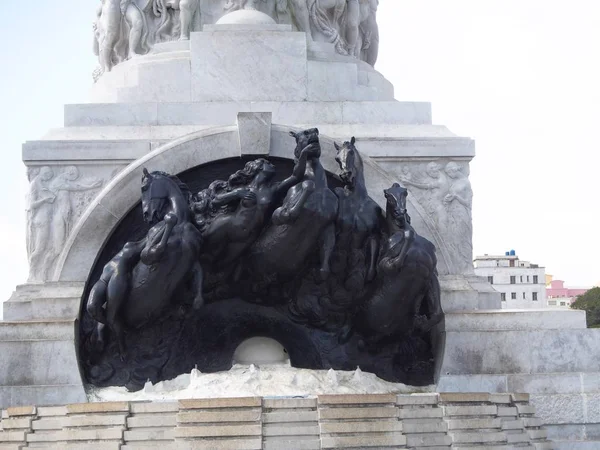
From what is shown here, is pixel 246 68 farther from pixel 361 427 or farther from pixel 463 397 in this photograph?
pixel 361 427

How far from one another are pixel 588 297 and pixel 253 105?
5240 centimetres

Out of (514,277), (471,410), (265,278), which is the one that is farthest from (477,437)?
(514,277)

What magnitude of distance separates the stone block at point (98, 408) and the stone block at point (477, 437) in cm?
409

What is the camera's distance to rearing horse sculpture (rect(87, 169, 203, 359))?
14.9 m

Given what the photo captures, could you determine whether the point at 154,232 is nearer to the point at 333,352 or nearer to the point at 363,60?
the point at 333,352

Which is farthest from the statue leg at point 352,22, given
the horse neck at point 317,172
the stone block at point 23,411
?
the stone block at point 23,411

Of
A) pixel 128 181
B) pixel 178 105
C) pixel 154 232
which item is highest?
pixel 178 105

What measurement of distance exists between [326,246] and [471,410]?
307 cm

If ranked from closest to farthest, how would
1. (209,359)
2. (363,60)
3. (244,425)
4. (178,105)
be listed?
(244,425) < (209,359) < (178,105) < (363,60)

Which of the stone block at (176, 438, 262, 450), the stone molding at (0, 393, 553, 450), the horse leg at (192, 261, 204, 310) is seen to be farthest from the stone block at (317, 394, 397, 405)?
the horse leg at (192, 261, 204, 310)

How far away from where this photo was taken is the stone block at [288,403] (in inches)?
509

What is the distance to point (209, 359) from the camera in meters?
16.0

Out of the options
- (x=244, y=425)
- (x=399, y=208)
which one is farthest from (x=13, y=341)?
(x=399, y=208)

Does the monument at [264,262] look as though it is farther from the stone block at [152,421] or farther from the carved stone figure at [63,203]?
the stone block at [152,421]
